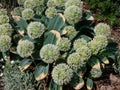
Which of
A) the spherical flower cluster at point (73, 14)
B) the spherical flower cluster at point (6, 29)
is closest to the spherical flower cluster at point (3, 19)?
the spherical flower cluster at point (6, 29)

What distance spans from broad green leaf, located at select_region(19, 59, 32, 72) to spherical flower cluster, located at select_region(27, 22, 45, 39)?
0.90 ft

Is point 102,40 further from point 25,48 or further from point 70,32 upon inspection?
point 25,48

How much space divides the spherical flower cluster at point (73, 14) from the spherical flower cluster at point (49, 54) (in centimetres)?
48

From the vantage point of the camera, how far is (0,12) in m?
4.85

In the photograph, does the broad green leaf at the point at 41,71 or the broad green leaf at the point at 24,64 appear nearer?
the broad green leaf at the point at 41,71

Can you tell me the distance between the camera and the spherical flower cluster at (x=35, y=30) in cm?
438

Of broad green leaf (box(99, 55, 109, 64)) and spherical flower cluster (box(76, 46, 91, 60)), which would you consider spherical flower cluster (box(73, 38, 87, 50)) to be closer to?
spherical flower cluster (box(76, 46, 91, 60))

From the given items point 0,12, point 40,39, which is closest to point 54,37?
point 40,39

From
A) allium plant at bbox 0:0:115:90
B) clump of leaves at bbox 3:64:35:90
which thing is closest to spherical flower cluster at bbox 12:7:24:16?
allium plant at bbox 0:0:115:90

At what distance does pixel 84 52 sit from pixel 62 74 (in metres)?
0.37

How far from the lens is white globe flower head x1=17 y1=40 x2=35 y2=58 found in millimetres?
4246

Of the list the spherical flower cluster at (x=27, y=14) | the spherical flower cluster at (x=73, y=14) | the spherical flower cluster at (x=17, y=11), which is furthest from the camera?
the spherical flower cluster at (x=17, y=11)

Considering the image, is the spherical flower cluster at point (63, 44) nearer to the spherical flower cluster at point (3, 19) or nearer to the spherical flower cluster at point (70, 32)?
the spherical flower cluster at point (70, 32)

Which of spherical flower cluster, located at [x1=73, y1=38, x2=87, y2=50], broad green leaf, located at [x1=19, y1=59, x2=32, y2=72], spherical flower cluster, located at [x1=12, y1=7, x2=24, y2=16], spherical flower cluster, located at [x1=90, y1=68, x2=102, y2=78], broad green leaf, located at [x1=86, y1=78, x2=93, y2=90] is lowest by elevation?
broad green leaf, located at [x1=86, y1=78, x2=93, y2=90]
